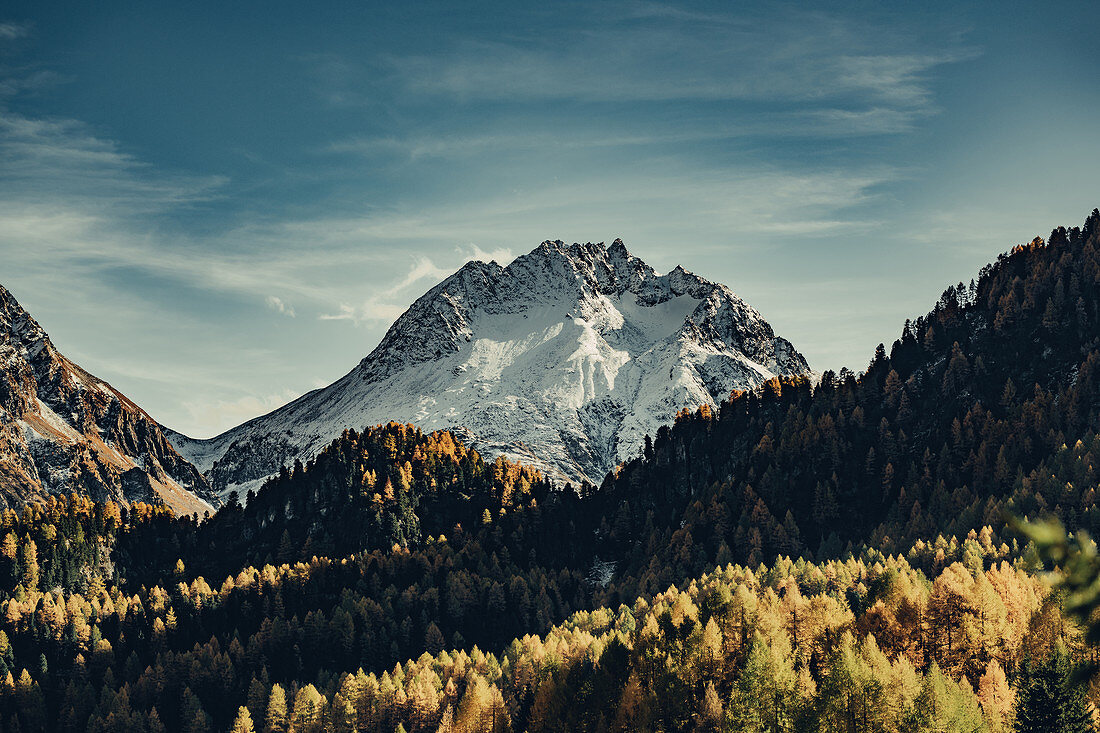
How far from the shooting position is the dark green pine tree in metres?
86.0

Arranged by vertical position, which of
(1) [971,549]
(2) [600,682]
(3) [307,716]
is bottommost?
(3) [307,716]

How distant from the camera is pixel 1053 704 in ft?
286

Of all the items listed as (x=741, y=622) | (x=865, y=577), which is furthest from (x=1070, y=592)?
(x=865, y=577)

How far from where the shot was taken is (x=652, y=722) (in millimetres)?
117688

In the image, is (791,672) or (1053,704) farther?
(791,672)

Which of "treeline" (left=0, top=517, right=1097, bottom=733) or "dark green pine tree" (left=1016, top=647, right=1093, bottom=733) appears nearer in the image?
"dark green pine tree" (left=1016, top=647, right=1093, bottom=733)

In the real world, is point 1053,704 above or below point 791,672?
above

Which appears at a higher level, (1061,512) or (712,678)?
(1061,512)

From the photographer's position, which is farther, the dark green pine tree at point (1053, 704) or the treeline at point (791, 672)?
the treeline at point (791, 672)

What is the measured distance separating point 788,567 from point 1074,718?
106849mm

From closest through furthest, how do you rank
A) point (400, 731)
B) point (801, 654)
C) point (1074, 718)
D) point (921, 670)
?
1. point (1074, 718)
2. point (921, 670)
3. point (801, 654)
4. point (400, 731)

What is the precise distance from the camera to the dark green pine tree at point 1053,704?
8600cm

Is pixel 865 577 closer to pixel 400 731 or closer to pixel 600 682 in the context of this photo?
pixel 600 682

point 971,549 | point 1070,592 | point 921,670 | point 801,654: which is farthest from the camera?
point 971,549
